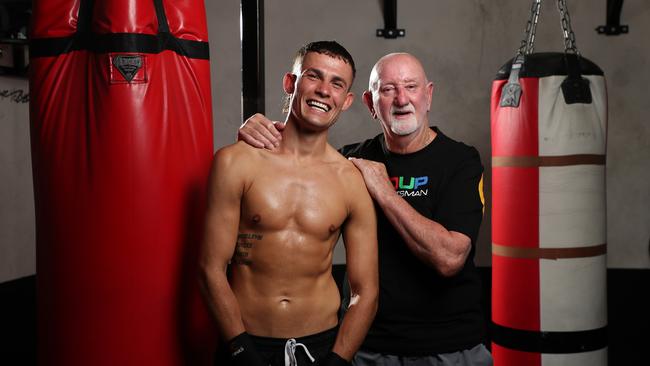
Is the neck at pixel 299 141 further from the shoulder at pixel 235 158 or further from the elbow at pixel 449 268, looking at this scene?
the elbow at pixel 449 268

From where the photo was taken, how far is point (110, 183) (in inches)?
75.1

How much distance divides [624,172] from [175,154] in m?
4.54

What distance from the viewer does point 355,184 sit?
6.84 feet

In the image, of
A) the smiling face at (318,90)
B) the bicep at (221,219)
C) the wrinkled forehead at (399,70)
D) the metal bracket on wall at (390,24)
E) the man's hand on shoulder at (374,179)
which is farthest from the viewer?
the metal bracket on wall at (390,24)

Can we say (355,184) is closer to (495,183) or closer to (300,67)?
(300,67)

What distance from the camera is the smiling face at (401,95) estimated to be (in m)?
2.33

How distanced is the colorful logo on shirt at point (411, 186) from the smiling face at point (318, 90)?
17.1 inches

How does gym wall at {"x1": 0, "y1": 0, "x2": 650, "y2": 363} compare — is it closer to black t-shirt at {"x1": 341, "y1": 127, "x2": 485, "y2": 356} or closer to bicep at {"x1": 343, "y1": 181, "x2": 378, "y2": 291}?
black t-shirt at {"x1": 341, "y1": 127, "x2": 485, "y2": 356}

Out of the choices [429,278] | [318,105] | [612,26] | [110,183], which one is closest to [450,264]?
[429,278]

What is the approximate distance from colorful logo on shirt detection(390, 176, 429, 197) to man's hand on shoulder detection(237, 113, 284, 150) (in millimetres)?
503

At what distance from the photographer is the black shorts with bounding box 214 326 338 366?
1.92 m

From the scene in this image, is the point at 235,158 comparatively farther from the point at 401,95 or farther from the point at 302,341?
the point at 401,95

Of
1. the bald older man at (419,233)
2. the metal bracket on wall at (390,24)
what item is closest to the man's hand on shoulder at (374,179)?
the bald older man at (419,233)

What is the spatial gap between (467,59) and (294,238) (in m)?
4.01
